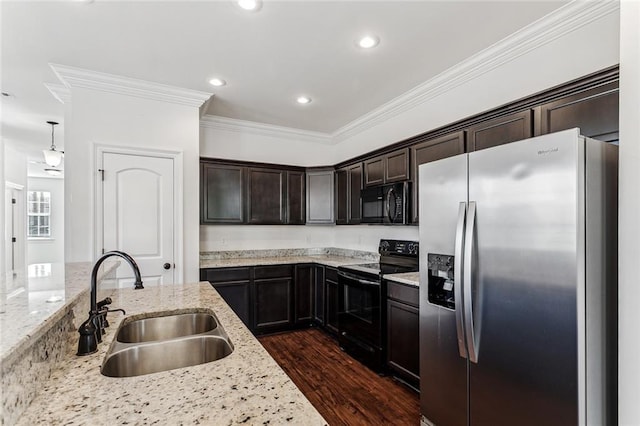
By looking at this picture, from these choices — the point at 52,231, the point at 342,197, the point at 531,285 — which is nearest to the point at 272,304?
the point at 342,197

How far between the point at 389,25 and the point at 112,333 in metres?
2.55

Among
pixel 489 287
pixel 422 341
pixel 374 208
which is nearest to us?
pixel 489 287

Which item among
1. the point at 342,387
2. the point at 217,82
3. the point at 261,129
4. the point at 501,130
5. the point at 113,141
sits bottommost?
the point at 342,387

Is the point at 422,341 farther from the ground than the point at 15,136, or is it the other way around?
the point at 15,136

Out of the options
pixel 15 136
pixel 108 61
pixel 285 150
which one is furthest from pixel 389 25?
pixel 15 136

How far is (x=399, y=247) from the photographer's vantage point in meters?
3.63

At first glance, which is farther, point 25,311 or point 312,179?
point 312,179

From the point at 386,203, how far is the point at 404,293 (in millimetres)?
1081

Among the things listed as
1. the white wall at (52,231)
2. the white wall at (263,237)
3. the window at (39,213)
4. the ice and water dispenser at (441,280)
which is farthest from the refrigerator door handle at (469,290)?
the window at (39,213)

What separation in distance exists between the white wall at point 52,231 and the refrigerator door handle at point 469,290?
989 centimetres

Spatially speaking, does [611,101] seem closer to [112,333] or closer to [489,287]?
[489,287]

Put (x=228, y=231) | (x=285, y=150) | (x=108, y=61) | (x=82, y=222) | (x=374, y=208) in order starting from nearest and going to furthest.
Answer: (x=108, y=61)
(x=82, y=222)
(x=374, y=208)
(x=228, y=231)
(x=285, y=150)

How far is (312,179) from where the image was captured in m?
4.66

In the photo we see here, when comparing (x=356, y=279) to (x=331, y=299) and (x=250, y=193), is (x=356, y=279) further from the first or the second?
(x=250, y=193)
